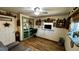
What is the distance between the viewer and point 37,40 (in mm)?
1341


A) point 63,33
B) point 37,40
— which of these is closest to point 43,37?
point 37,40

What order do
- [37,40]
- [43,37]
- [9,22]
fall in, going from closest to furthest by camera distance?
[9,22]
[43,37]
[37,40]

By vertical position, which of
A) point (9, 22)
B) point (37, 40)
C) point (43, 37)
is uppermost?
point (9, 22)
